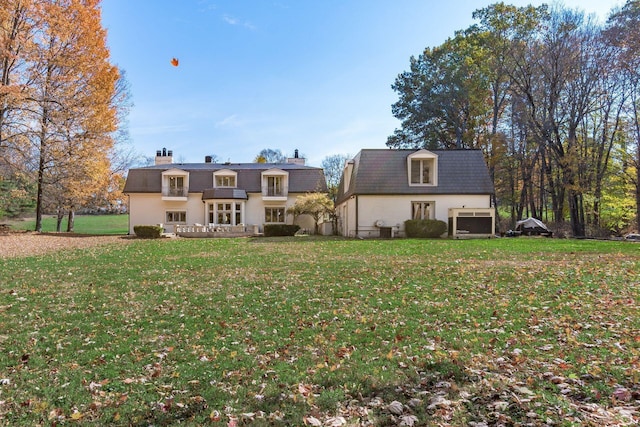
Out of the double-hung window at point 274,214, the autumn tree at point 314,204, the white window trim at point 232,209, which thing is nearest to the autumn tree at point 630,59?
the autumn tree at point 314,204

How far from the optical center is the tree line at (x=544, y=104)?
75.8ft

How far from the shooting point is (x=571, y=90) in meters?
24.7

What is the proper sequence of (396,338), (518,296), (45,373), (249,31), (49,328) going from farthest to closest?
(249,31), (518,296), (49,328), (396,338), (45,373)

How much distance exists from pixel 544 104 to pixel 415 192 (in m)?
10.6

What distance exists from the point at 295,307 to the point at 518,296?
3750 millimetres

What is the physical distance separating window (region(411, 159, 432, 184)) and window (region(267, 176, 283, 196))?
11.4 meters

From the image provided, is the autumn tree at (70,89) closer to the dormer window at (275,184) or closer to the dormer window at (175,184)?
the dormer window at (175,184)

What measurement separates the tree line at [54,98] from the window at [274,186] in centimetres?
1159

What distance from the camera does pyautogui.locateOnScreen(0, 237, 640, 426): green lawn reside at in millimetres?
3098

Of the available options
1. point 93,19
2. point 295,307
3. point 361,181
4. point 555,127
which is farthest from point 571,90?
point 93,19

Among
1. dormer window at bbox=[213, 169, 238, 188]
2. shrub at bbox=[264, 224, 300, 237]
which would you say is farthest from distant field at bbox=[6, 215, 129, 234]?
shrub at bbox=[264, 224, 300, 237]

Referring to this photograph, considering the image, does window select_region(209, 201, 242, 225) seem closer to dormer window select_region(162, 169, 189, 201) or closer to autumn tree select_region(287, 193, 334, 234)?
dormer window select_region(162, 169, 189, 201)

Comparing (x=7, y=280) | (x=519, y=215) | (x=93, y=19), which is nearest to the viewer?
(x=7, y=280)

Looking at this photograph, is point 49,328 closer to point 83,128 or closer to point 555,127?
point 83,128
